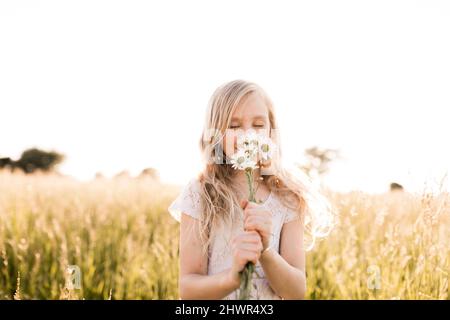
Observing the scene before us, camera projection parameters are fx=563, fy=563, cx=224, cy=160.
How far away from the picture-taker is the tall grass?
291 centimetres

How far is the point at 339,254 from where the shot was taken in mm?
4113

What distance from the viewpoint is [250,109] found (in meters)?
2.20

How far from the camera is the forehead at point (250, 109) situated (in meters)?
2.18

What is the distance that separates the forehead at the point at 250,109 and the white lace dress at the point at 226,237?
13.2 inches

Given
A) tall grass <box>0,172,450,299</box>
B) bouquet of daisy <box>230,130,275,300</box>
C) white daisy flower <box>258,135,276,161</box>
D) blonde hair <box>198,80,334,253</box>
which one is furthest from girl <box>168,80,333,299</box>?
tall grass <box>0,172,450,299</box>

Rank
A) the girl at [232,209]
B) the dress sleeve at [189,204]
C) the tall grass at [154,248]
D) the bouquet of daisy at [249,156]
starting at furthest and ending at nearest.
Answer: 1. the tall grass at [154,248]
2. the dress sleeve at [189,204]
3. the girl at [232,209]
4. the bouquet of daisy at [249,156]

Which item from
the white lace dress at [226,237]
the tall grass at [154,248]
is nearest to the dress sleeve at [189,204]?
the white lace dress at [226,237]

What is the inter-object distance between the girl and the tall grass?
2.62 ft

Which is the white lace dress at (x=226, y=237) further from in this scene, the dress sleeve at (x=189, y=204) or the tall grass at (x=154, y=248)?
the tall grass at (x=154, y=248)

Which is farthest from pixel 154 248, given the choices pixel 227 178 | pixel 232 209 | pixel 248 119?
pixel 248 119

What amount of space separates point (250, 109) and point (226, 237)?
506 millimetres

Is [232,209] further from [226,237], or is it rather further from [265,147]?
[265,147]
